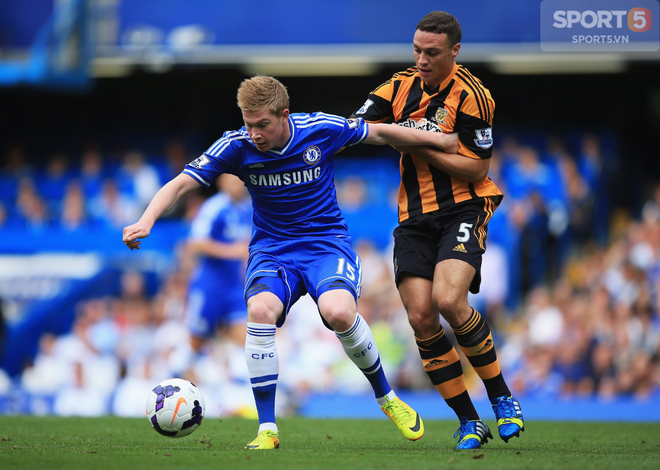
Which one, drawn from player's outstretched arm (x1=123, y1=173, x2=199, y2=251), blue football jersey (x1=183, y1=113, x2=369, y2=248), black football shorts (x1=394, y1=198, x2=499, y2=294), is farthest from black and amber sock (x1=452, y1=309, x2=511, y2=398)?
player's outstretched arm (x1=123, y1=173, x2=199, y2=251)

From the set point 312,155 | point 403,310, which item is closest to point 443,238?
point 312,155

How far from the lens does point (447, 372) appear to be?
16.9ft

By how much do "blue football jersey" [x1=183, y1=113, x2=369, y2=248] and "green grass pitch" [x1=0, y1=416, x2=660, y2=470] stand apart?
1.39 meters

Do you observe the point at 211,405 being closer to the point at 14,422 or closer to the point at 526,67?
the point at 14,422

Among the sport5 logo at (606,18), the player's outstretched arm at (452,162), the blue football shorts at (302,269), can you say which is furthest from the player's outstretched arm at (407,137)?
the sport5 logo at (606,18)

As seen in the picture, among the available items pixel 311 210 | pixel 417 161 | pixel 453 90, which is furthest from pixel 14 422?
pixel 453 90

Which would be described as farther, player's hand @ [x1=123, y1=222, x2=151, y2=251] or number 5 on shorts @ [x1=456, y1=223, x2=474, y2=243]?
number 5 on shorts @ [x1=456, y1=223, x2=474, y2=243]

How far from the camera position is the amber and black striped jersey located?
511 cm

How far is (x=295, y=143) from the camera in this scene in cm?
503

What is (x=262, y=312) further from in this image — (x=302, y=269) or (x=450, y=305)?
(x=450, y=305)

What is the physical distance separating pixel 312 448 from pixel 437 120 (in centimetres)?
221

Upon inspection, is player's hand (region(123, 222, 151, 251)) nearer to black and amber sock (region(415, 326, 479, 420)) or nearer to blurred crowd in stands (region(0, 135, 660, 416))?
black and amber sock (region(415, 326, 479, 420))

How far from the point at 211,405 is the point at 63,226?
661 centimetres

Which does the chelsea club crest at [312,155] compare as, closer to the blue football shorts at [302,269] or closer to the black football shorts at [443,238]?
the blue football shorts at [302,269]
